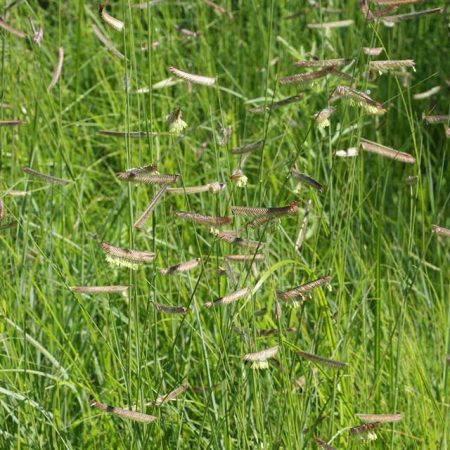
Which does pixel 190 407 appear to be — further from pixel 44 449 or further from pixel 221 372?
pixel 44 449

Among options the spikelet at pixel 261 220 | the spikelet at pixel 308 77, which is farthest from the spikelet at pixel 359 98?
the spikelet at pixel 261 220

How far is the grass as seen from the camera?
172cm

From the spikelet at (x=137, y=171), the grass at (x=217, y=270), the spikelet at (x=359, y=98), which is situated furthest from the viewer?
the grass at (x=217, y=270)

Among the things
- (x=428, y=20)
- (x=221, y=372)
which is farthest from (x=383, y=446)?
(x=428, y=20)

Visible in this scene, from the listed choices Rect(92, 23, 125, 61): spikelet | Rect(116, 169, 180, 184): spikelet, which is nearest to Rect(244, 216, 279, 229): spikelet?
Rect(116, 169, 180, 184): spikelet

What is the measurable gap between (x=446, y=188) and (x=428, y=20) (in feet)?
2.90

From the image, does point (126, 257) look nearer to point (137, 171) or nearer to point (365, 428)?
point (137, 171)

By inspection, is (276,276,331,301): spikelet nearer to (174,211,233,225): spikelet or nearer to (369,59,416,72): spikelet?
(174,211,233,225): spikelet

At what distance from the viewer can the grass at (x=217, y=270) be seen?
1.72 m

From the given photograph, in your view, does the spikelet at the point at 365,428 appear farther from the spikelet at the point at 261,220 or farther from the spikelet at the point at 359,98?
the spikelet at the point at 359,98

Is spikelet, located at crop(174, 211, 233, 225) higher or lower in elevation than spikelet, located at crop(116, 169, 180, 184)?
lower

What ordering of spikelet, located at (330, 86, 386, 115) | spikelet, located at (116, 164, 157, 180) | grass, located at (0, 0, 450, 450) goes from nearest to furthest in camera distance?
spikelet, located at (116, 164, 157, 180) → spikelet, located at (330, 86, 386, 115) → grass, located at (0, 0, 450, 450)

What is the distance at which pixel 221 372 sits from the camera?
1.98m

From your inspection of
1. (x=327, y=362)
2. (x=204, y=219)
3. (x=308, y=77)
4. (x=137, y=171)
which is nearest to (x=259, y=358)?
(x=327, y=362)
